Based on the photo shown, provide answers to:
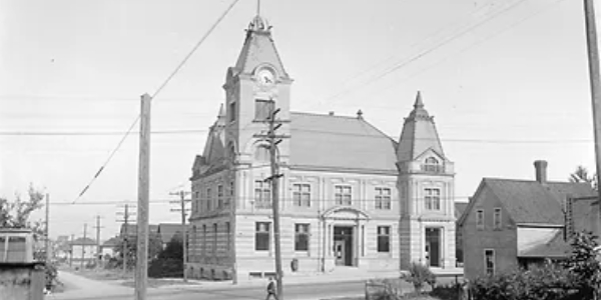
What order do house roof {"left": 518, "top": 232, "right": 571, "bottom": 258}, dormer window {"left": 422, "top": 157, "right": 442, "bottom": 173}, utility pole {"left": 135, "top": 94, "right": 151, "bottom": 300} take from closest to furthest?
utility pole {"left": 135, "top": 94, "right": 151, "bottom": 300} < house roof {"left": 518, "top": 232, "right": 571, "bottom": 258} < dormer window {"left": 422, "top": 157, "right": 442, "bottom": 173}

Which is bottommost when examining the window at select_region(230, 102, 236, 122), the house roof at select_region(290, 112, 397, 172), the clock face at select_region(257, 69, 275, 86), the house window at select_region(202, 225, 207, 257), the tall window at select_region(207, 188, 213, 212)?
the house window at select_region(202, 225, 207, 257)

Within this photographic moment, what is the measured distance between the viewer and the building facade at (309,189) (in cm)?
6022

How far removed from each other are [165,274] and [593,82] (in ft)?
200

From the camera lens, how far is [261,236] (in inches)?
2393

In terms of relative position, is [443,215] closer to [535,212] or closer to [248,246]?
[248,246]

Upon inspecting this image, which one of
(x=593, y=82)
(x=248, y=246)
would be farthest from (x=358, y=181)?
(x=593, y=82)

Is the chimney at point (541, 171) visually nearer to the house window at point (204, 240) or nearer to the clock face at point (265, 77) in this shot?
the clock face at point (265, 77)

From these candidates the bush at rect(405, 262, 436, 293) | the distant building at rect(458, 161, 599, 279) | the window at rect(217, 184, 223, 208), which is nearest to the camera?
the bush at rect(405, 262, 436, 293)

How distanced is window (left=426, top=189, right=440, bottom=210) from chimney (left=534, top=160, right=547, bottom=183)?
20056 mm

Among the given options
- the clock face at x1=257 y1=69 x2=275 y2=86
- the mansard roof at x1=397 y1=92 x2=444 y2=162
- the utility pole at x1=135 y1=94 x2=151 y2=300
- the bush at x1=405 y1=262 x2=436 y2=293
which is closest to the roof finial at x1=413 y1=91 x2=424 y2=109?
the mansard roof at x1=397 y1=92 x2=444 y2=162

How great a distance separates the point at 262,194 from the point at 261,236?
3.43 m

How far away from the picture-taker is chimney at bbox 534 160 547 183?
47844 mm

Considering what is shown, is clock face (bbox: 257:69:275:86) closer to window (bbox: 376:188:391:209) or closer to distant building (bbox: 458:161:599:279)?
window (bbox: 376:188:391:209)

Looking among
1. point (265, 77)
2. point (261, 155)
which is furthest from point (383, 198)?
point (265, 77)
